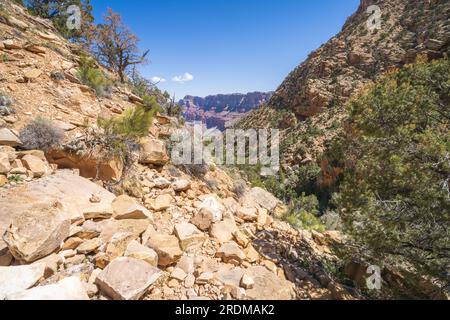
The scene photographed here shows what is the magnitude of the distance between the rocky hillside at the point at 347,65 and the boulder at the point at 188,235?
22.8 m

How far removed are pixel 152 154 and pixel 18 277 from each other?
269 cm

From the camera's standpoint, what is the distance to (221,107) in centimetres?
17338

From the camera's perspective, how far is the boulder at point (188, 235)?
279 cm

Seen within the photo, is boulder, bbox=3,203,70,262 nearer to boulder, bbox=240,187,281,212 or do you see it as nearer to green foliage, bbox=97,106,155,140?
green foliage, bbox=97,106,155,140

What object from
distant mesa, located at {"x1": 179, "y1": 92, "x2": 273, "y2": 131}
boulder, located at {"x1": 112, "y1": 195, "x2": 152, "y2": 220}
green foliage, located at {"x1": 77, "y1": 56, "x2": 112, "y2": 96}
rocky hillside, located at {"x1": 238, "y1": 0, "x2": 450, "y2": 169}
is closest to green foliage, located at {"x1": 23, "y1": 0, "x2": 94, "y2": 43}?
green foliage, located at {"x1": 77, "y1": 56, "x2": 112, "y2": 96}

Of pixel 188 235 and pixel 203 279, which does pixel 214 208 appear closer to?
pixel 188 235

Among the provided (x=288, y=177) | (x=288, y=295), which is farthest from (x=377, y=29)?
(x=288, y=295)

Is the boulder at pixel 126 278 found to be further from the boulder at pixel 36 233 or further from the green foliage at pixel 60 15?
the green foliage at pixel 60 15

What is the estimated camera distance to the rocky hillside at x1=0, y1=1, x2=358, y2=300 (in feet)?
6.70

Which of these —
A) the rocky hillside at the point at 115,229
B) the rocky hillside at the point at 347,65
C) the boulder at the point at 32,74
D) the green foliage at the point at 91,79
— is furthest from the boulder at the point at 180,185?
the rocky hillside at the point at 347,65

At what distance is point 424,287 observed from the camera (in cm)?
322

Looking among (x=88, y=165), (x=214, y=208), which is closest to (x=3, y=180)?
(x=88, y=165)

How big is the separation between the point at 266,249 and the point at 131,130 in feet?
10.6

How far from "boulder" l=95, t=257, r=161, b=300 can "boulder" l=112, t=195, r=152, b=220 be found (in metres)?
0.80
